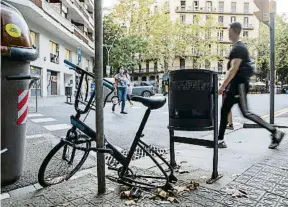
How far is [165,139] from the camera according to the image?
6.68 meters

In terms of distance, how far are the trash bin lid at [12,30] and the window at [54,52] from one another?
24.9 meters

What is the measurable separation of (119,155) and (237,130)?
15.8 feet

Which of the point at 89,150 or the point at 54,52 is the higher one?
the point at 54,52

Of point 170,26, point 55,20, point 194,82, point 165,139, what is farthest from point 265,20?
point 170,26

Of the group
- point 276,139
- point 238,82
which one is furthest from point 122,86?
point 276,139

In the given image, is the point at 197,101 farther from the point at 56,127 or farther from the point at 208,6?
the point at 208,6

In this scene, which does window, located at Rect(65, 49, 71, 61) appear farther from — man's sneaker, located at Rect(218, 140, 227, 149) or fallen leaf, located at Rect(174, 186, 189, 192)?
fallen leaf, located at Rect(174, 186, 189, 192)

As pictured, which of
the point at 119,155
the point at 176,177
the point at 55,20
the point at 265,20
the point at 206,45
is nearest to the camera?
the point at 119,155

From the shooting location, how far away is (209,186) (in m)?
3.43

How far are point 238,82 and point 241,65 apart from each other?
29 centimetres

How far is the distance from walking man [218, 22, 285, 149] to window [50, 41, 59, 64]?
23.5m

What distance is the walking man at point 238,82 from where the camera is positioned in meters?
5.05

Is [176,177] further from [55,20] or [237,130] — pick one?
[55,20]

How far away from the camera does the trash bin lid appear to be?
2635 mm
